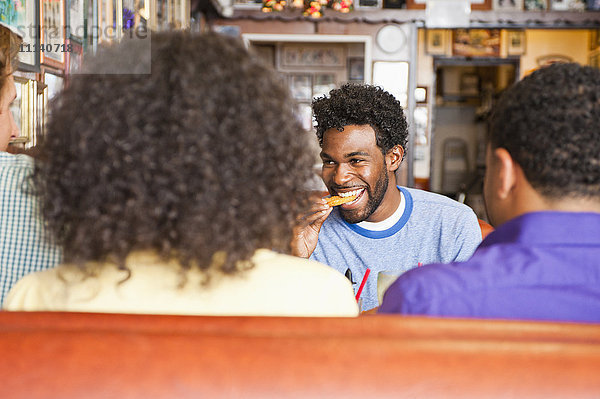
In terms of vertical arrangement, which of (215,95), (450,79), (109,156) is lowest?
(109,156)

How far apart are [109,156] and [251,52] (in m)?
0.31

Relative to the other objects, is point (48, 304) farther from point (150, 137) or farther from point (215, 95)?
point (215, 95)

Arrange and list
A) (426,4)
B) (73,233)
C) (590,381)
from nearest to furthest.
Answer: (590,381) < (73,233) < (426,4)

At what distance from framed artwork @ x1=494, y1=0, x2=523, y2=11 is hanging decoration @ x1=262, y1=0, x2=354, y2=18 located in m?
1.79

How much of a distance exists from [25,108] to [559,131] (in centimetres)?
209

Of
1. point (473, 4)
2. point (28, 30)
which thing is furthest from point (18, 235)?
point (473, 4)

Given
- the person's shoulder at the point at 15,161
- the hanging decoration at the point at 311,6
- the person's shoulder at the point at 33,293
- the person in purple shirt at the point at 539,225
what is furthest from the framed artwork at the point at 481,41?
the person's shoulder at the point at 33,293

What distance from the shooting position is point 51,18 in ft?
8.64

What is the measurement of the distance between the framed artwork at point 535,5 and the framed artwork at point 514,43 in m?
1.57

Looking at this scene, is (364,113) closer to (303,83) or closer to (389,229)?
(389,229)

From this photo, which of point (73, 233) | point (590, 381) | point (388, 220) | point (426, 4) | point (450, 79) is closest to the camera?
point (590, 381)

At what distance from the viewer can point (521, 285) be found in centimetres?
105

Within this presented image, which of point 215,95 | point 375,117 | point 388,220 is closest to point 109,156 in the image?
point 215,95

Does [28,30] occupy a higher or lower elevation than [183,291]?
higher
